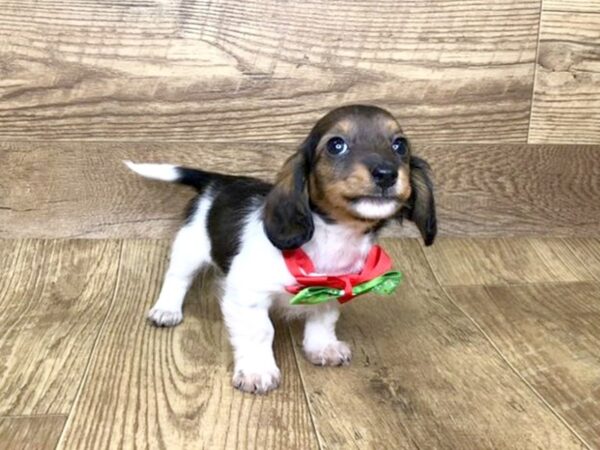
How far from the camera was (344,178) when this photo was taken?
1.85 meters

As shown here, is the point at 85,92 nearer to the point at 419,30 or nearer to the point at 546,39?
the point at 419,30

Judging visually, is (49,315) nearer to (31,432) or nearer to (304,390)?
(31,432)

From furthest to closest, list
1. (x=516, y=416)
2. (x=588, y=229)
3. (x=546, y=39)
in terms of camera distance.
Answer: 1. (x=588, y=229)
2. (x=546, y=39)
3. (x=516, y=416)

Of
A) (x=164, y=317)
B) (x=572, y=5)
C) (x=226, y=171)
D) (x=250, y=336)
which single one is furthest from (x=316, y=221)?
(x=572, y=5)

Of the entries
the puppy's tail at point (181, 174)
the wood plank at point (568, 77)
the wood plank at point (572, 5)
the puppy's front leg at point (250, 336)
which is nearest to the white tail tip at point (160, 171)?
the puppy's tail at point (181, 174)

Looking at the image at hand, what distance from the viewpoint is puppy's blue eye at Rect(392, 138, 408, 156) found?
6.45 feet

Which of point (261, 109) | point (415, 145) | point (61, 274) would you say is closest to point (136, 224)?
point (61, 274)

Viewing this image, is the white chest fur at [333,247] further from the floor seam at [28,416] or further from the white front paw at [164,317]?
the floor seam at [28,416]

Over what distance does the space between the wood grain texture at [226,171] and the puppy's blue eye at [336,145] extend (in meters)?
0.95

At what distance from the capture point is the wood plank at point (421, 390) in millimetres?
1750

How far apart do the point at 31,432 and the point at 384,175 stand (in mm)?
918

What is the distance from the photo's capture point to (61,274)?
268cm

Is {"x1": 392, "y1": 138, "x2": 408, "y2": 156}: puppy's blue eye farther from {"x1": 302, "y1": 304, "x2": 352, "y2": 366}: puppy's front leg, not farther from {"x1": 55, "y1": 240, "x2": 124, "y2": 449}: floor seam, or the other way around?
{"x1": 55, "y1": 240, "x2": 124, "y2": 449}: floor seam

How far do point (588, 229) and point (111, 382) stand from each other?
6.50ft
